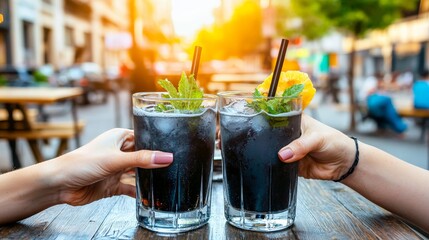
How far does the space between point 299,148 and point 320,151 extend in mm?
119

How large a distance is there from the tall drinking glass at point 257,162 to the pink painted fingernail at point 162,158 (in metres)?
0.16

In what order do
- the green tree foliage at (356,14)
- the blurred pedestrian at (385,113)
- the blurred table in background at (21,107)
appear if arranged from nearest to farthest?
the blurred table in background at (21,107) < the blurred pedestrian at (385,113) < the green tree foliage at (356,14)

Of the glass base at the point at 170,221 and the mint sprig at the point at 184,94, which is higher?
the mint sprig at the point at 184,94

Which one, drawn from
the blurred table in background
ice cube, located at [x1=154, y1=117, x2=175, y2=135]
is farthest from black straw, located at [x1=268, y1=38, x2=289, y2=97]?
the blurred table in background

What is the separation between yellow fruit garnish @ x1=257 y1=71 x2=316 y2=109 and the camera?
117 centimetres

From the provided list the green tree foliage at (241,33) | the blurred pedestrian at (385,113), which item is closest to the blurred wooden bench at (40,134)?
the blurred pedestrian at (385,113)

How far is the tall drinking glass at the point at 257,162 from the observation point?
1094mm

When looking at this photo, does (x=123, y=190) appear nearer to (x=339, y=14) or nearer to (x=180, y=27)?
(x=339, y=14)

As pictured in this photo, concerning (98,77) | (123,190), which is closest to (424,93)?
(123,190)

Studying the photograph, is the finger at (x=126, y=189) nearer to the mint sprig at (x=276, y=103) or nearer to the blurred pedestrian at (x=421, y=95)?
the mint sprig at (x=276, y=103)

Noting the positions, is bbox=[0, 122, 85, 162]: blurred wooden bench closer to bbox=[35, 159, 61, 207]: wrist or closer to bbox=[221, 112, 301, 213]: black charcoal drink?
bbox=[35, 159, 61, 207]: wrist

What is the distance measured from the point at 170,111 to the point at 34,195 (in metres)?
0.41

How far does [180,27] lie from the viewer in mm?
15219

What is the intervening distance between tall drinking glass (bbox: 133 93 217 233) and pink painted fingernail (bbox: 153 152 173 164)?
0.05 ft
